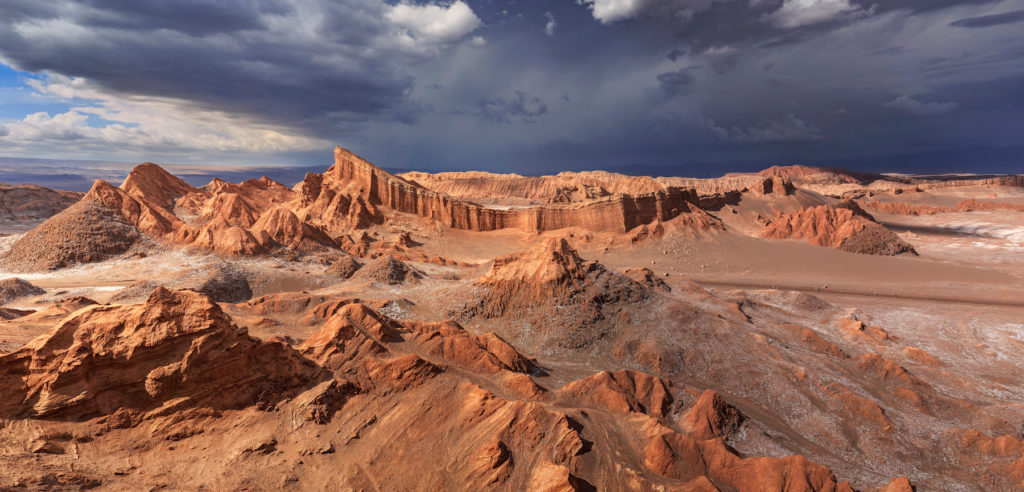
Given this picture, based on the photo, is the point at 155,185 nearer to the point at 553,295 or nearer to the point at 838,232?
the point at 553,295

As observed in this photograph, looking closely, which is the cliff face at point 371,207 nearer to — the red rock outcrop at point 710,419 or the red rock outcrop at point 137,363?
the red rock outcrop at point 137,363

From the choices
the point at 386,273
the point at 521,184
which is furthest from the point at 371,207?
the point at 521,184

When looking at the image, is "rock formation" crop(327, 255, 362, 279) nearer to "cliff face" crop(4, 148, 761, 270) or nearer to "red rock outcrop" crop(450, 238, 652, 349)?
"cliff face" crop(4, 148, 761, 270)

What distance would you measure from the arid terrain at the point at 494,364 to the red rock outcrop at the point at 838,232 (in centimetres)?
36

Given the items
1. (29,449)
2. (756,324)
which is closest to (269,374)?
(29,449)

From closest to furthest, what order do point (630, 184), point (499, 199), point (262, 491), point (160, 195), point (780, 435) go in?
point (262, 491) < point (780, 435) < point (160, 195) < point (630, 184) < point (499, 199)

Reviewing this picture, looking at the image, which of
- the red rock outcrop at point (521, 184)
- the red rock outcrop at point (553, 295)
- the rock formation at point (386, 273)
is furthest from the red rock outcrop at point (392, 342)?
the red rock outcrop at point (521, 184)

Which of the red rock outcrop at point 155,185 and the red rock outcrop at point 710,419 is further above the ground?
the red rock outcrop at point 155,185

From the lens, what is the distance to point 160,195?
52812 mm

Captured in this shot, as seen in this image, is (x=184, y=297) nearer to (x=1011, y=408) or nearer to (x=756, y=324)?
(x=756, y=324)

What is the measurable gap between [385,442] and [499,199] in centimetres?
Answer: 8062

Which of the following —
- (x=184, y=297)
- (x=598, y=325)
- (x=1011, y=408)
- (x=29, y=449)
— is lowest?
(x=1011, y=408)

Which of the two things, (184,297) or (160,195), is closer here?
(184,297)

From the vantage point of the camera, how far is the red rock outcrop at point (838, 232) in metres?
44.6
